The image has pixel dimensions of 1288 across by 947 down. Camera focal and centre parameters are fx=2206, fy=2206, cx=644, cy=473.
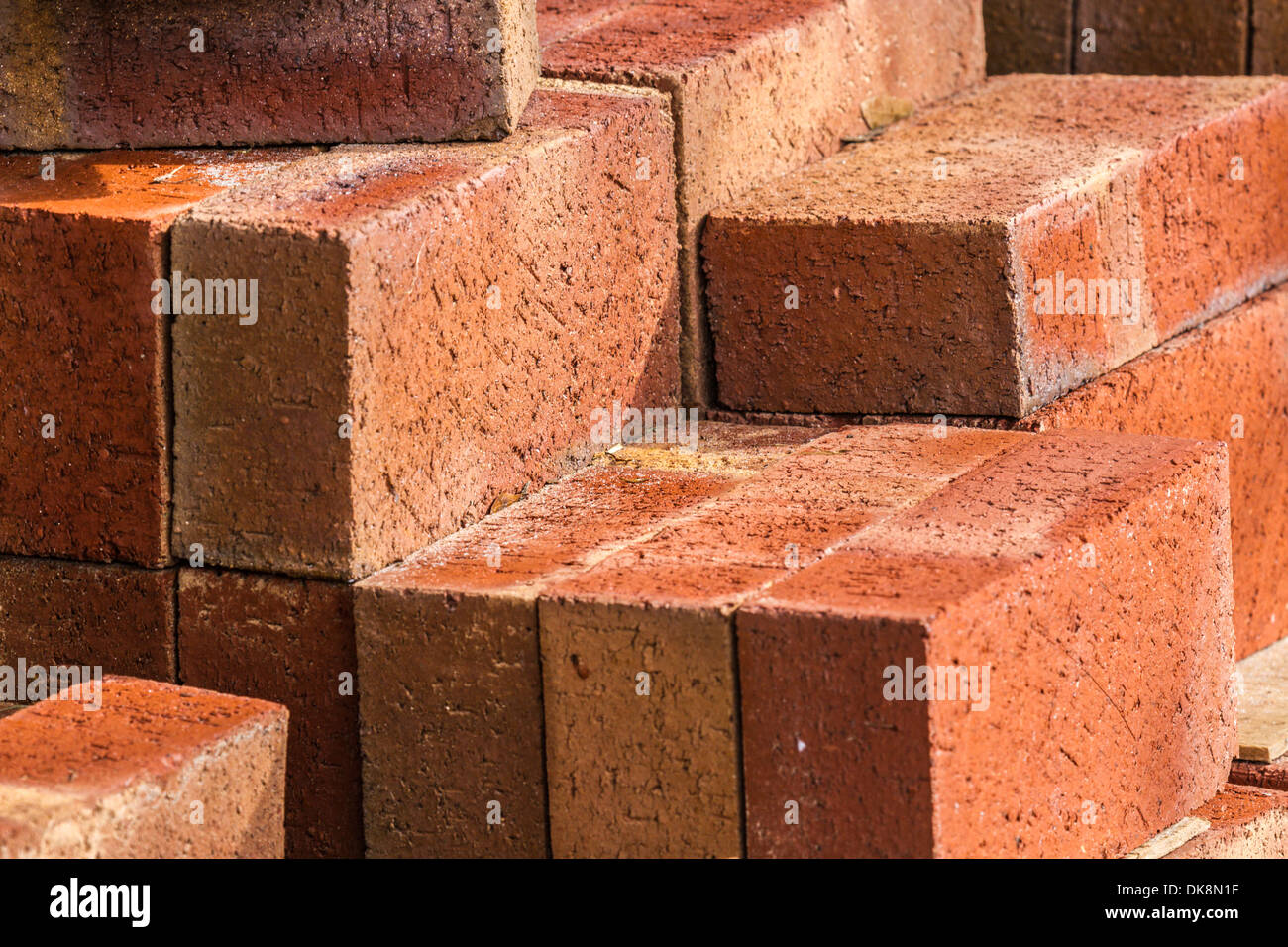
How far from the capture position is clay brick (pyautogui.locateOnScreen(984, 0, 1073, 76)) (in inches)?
268

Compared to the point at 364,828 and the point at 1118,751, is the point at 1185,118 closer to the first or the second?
the point at 1118,751

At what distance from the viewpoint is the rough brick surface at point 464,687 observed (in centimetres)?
381

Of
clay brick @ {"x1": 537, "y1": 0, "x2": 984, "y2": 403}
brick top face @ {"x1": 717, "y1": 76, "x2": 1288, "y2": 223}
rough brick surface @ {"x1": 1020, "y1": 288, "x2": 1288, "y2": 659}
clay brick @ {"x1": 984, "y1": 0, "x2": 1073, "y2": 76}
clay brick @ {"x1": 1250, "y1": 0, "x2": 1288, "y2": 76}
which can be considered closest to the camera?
brick top face @ {"x1": 717, "y1": 76, "x2": 1288, "y2": 223}

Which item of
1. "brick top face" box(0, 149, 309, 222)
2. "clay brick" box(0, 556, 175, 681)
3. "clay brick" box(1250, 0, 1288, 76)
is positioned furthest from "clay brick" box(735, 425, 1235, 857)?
"clay brick" box(1250, 0, 1288, 76)

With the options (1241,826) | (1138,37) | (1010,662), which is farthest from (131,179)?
(1138,37)

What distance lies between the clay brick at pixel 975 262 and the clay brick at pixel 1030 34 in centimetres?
141

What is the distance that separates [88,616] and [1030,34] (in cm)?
383

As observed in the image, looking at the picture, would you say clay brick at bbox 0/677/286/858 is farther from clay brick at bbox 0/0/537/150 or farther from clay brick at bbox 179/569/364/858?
clay brick at bbox 0/0/537/150

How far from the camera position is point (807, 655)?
3.50 meters

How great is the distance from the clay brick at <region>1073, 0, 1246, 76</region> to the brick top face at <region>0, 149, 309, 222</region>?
3.22m

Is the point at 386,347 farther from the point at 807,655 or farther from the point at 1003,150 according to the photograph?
the point at 1003,150

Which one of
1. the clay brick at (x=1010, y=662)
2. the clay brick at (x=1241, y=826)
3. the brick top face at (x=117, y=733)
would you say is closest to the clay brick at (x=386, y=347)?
the brick top face at (x=117, y=733)

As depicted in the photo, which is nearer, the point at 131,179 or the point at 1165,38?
the point at 131,179

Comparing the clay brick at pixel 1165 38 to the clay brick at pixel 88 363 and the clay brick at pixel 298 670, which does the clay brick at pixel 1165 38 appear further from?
the clay brick at pixel 298 670
